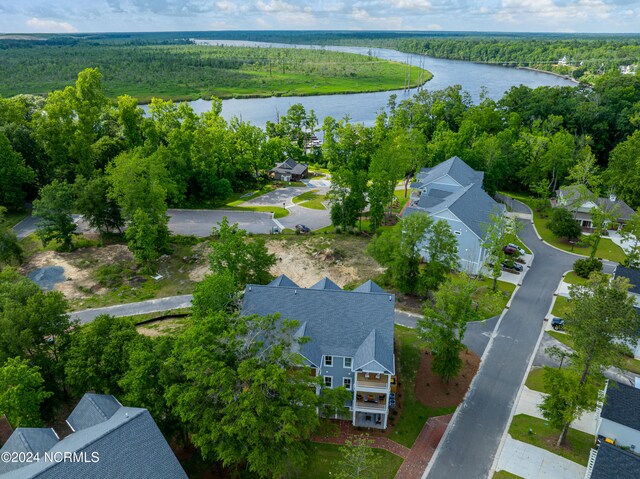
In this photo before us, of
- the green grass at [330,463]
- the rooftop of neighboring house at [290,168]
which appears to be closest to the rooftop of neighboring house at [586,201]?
the rooftop of neighboring house at [290,168]

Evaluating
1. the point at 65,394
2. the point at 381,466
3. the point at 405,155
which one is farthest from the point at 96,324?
the point at 405,155

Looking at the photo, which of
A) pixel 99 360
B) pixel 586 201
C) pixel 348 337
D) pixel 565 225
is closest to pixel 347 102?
pixel 586 201

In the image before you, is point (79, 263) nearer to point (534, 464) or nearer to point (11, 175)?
point (11, 175)

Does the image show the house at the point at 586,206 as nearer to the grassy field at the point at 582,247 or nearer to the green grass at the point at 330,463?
the grassy field at the point at 582,247

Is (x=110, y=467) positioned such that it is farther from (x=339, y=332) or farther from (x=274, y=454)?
(x=339, y=332)

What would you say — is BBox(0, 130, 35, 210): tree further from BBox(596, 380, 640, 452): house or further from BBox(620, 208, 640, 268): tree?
BBox(620, 208, 640, 268): tree

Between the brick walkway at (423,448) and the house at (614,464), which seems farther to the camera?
the brick walkway at (423,448)
